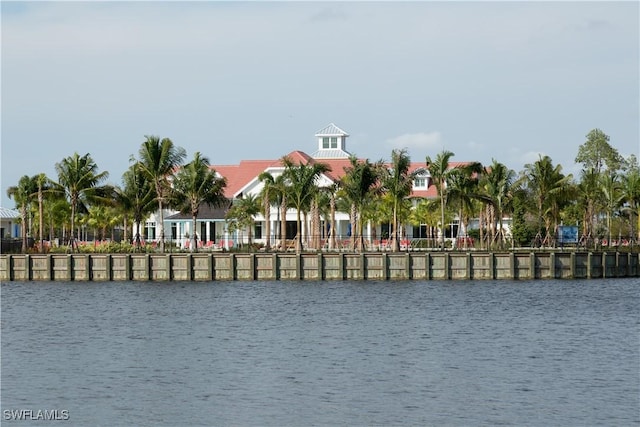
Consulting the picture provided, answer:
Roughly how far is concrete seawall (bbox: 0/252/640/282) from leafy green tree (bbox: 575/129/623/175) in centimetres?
5974

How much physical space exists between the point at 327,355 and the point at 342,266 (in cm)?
3003

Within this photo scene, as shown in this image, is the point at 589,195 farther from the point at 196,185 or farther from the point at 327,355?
the point at 327,355

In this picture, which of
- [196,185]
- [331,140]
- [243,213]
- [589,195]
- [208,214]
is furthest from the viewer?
[331,140]

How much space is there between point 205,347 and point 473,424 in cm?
1752

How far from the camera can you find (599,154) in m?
134

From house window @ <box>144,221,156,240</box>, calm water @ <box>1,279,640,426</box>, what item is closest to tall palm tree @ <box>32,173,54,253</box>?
house window @ <box>144,221,156,240</box>

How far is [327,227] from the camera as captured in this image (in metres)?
113

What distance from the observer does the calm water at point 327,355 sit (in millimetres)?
32844

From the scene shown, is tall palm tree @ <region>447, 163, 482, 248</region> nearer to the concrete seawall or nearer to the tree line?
the tree line

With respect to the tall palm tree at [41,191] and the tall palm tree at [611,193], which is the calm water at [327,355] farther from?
the tall palm tree at [611,193]

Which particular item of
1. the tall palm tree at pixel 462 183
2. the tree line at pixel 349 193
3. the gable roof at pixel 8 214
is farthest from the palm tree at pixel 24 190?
the tall palm tree at pixel 462 183

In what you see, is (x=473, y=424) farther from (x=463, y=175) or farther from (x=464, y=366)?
(x=463, y=175)

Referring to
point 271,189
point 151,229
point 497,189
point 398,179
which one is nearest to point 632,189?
point 497,189

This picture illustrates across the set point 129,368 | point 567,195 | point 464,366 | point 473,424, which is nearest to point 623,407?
point 473,424
